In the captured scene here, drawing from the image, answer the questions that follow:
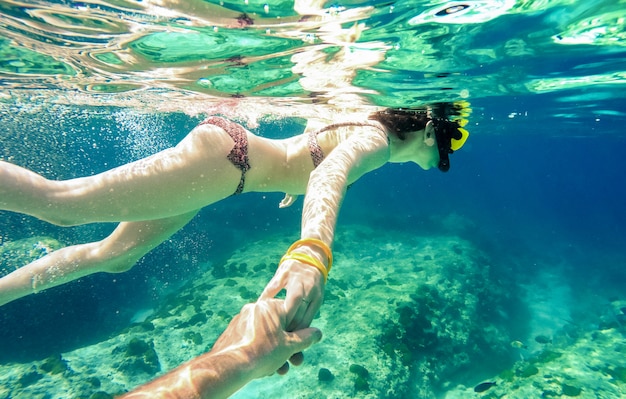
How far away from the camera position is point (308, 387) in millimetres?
9078

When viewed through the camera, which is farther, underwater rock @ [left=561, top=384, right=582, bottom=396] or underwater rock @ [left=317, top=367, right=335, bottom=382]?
underwater rock @ [left=561, top=384, right=582, bottom=396]

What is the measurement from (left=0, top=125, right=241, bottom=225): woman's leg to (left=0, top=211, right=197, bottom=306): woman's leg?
125 centimetres

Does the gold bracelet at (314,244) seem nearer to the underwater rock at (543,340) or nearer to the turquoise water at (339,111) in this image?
the turquoise water at (339,111)

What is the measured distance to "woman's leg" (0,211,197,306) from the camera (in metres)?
3.89

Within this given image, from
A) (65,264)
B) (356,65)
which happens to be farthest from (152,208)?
(356,65)

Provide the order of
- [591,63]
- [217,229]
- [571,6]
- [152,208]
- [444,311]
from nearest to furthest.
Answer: [152,208] < [571,6] < [591,63] < [444,311] < [217,229]

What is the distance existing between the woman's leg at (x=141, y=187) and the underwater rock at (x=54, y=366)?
34.3ft

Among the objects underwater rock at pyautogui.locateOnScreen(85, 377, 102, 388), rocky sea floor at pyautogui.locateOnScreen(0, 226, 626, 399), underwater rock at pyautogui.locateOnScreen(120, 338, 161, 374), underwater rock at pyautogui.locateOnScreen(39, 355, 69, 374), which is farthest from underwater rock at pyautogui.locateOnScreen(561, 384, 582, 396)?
underwater rock at pyautogui.locateOnScreen(39, 355, 69, 374)

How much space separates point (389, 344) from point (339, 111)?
1011 cm

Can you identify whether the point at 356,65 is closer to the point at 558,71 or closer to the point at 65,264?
the point at 558,71

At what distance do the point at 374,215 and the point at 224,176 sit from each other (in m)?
27.8

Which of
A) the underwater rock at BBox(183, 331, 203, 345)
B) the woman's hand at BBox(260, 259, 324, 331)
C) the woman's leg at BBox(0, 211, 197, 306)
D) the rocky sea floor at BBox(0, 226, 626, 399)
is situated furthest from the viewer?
the underwater rock at BBox(183, 331, 203, 345)

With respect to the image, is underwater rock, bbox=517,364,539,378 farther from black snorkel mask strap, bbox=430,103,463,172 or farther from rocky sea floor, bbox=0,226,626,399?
black snorkel mask strap, bbox=430,103,463,172

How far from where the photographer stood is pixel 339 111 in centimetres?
1538
